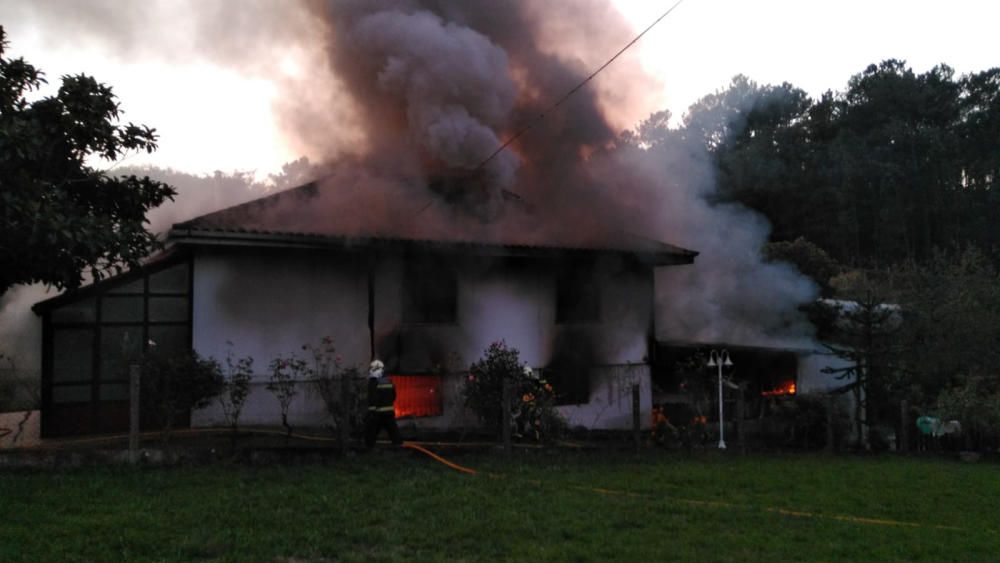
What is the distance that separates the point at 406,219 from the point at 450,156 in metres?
1.61

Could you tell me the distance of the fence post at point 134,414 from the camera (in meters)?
9.80

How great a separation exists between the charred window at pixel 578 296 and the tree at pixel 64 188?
813 centimetres

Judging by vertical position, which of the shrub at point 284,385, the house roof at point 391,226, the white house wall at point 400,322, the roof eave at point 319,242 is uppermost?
the house roof at point 391,226

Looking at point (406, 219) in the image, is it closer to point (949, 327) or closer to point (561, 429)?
point (561, 429)

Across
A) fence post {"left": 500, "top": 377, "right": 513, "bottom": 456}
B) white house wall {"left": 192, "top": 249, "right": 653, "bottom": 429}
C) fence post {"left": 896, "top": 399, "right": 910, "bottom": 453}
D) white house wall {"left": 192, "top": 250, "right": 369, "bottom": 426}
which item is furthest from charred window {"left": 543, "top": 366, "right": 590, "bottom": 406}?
fence post {"left": 896, "top": 399, "right": 910, "bottom": 453}

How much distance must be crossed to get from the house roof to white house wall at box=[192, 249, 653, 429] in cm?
57

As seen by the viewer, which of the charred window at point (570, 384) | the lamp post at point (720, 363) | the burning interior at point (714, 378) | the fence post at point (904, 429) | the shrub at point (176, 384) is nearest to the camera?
the shrub at point (176, 384)

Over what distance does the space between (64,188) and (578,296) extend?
32.2ft

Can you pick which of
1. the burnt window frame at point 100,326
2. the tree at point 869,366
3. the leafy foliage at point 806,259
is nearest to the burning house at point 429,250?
the burnt window frame at point 100,326

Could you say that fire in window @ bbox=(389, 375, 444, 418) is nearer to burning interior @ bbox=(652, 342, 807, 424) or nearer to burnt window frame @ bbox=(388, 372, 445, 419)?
burnt window frame @ bbox=(388, 372, 445, 419)

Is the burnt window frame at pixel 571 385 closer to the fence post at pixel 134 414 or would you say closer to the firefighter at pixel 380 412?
the firefighter at pixel 380 412

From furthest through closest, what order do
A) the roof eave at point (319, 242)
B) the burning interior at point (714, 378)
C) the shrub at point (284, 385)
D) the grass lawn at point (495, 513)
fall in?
the burning interior at point (714, 378)
the roof eave at point (319, 242)
the shrub at point (284, 385)
the grass lawn at point (495, 513)

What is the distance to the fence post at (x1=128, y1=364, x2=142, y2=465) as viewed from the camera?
9.80 metres

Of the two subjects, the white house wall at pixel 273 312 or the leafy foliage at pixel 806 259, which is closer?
the white house wall at pixel 273 312
